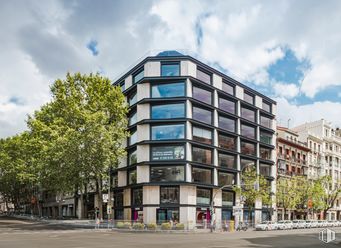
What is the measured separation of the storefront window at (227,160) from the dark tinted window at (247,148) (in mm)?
3823

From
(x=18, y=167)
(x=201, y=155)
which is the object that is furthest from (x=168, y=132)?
(x=18, y=167)

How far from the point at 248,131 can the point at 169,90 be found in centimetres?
2043

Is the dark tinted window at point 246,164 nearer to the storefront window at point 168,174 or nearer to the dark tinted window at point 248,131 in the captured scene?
the dark tinted window at point 248,131

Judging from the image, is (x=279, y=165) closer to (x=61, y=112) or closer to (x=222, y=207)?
(x=222, y=207)

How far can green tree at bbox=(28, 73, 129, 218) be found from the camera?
2218 inches

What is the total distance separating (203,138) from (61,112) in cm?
2182

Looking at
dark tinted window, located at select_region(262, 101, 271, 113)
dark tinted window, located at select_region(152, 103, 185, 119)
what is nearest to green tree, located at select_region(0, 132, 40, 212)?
dark tinted window, located at select_region(152, 103, 185, 119)

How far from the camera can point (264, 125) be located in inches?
3253

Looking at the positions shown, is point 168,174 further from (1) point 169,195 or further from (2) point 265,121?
(2) point 265,121

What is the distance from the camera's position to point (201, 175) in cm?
6531

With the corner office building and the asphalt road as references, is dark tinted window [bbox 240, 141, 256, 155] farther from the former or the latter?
the asphalt road

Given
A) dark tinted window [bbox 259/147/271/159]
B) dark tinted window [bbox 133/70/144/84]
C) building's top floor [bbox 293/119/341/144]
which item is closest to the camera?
dark tinted window [bbox 133/70/144/84]

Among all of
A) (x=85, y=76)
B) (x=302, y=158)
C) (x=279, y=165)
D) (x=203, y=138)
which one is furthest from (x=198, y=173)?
(x=302, y=158)

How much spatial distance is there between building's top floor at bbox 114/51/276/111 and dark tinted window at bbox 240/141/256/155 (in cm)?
823
